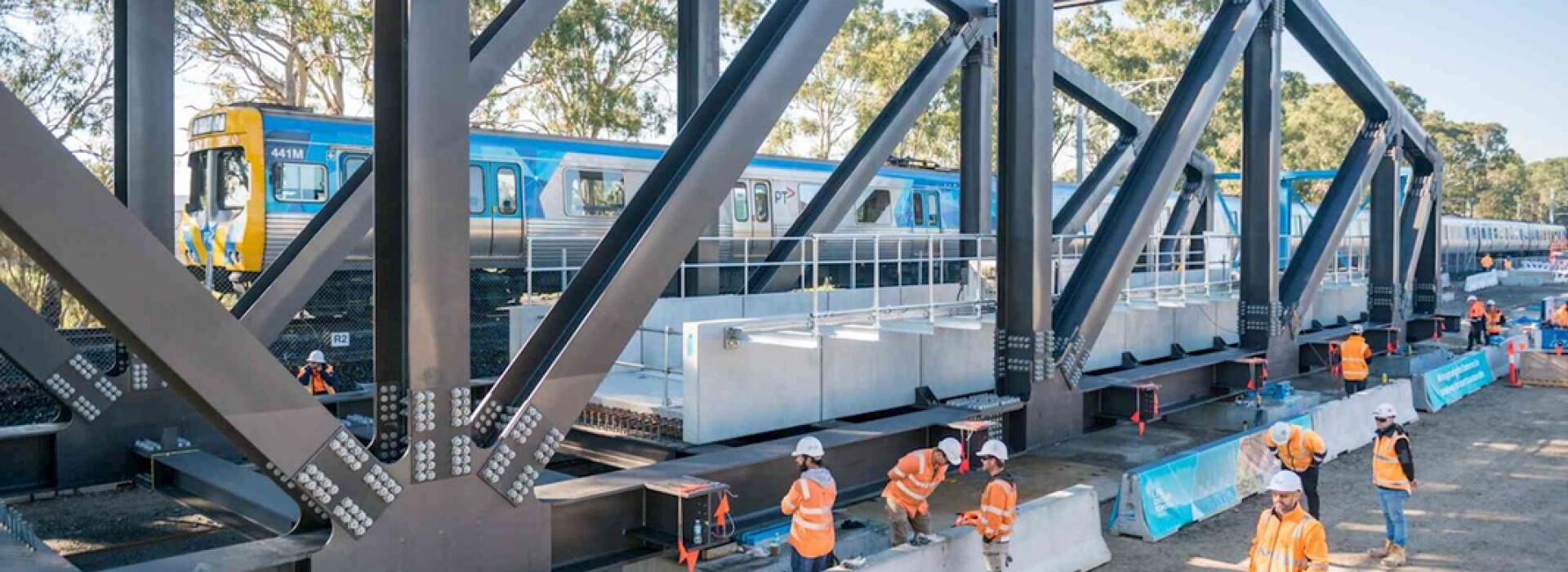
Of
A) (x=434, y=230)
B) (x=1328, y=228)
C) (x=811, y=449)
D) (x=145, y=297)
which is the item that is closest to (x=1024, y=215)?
(x=811, y=449)

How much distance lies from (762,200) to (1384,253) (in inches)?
501

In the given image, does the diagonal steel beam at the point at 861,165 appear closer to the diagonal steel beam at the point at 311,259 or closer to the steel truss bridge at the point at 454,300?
the steel truss bridge at the point at 454,300

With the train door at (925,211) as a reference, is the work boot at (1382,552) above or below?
below

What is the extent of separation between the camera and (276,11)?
29.6 m

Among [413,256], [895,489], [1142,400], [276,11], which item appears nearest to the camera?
[413,256]

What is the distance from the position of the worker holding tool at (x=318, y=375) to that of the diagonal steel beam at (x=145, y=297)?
22.1 ft

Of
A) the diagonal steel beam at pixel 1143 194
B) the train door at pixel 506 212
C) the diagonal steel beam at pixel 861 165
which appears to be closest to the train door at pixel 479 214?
the train door at pixel 506 212

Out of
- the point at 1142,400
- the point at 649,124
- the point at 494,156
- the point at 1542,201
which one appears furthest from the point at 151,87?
the point at 1542,201

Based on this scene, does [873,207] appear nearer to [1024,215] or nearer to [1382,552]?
[1024,215]

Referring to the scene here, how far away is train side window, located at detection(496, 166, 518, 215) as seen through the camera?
18969 millimetres

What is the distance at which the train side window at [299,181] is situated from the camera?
17266 mm

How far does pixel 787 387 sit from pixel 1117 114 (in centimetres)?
1239

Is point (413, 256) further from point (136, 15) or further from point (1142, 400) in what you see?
point (1142, 400)

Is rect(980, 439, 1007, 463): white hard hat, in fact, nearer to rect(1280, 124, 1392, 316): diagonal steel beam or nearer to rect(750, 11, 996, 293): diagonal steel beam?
rect(750, 11, 996, 293): diagonal steel beam
